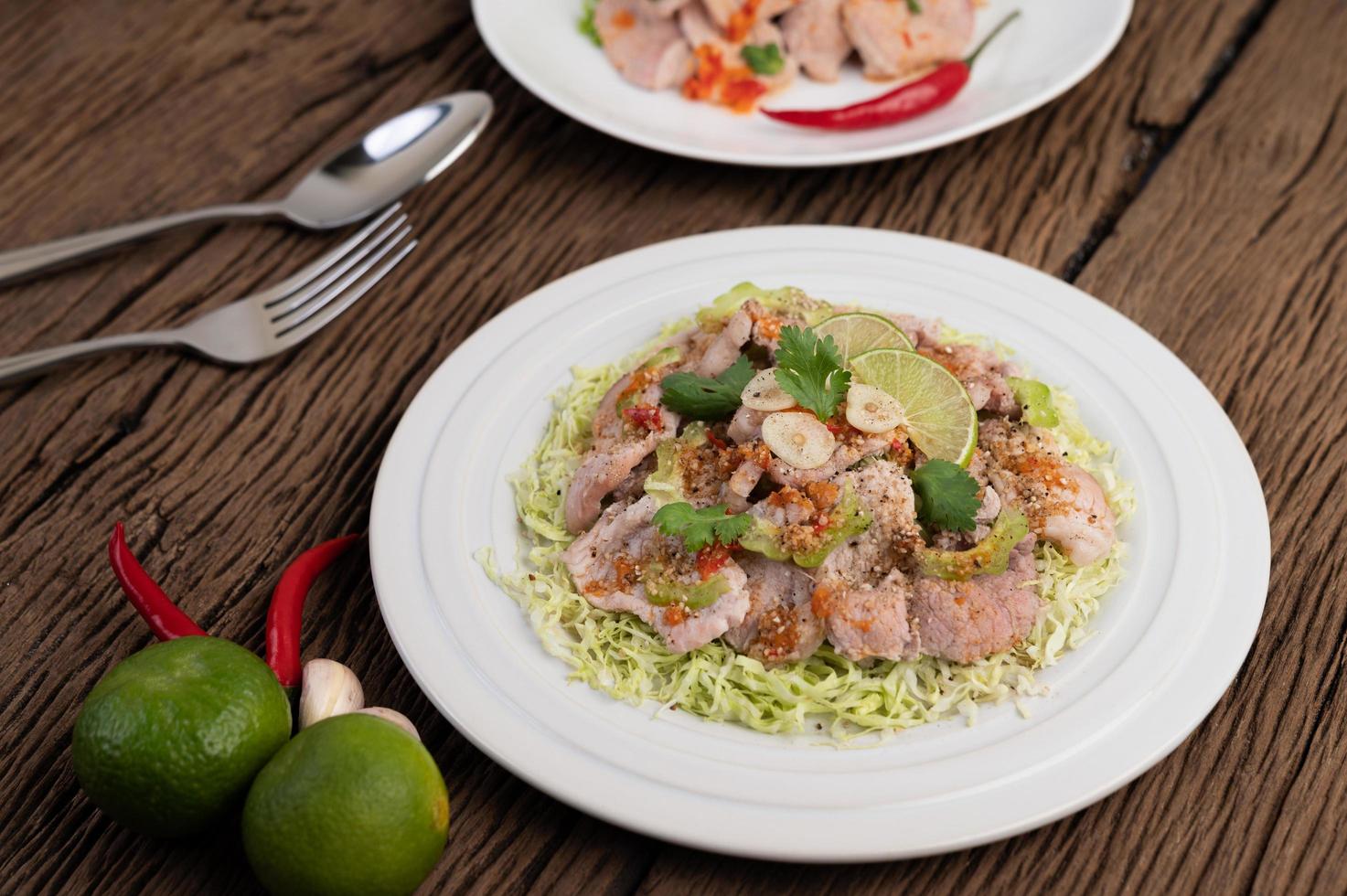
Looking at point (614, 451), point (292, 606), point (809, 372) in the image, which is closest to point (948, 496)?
point (809, 372)

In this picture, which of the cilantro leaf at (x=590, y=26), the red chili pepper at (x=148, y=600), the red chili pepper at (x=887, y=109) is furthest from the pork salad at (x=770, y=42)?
the red chili pepper at (x=148, y=600)

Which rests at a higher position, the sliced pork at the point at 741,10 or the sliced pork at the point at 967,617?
the sliced pork at the point at 741,10

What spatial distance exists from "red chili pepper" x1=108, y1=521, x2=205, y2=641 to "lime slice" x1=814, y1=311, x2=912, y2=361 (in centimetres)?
202

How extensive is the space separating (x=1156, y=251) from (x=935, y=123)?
1014mm

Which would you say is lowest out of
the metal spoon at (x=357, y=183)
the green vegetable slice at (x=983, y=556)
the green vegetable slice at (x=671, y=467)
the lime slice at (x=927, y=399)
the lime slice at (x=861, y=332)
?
the green vegetable slice at (x=983, y=556)

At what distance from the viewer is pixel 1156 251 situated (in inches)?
188

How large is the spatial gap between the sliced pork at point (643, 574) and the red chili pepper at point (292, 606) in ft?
2.61

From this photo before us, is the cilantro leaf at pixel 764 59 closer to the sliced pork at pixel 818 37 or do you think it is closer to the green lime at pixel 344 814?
the sliced pork at pixel 818 37

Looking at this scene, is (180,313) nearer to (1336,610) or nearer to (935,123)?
(935,123)

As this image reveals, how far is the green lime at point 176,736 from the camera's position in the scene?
8.80 ft

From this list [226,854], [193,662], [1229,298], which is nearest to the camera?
[193,662]

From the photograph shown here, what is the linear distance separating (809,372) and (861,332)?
15.2 inches

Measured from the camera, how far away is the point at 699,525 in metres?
3.11

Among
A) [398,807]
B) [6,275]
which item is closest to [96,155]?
[6,275]
